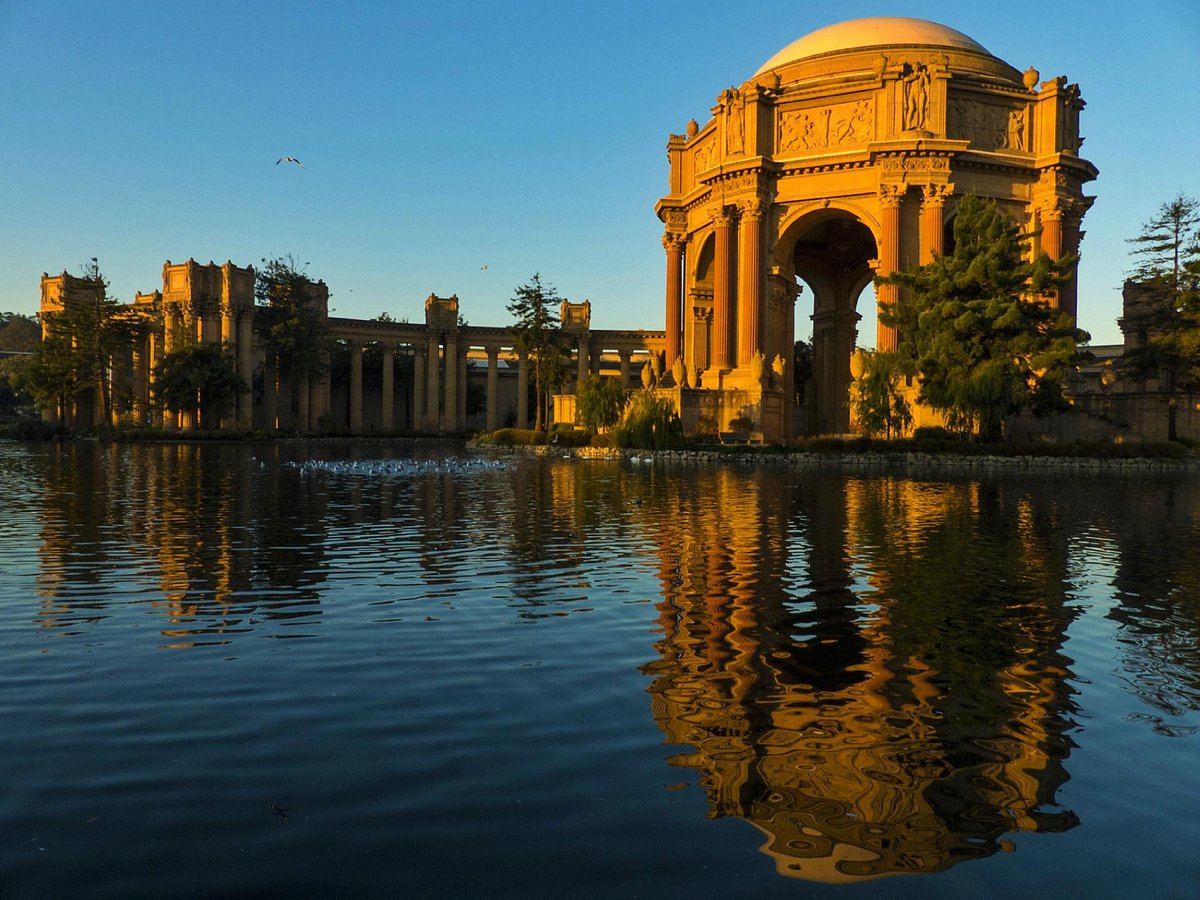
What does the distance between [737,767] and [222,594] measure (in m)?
6.04

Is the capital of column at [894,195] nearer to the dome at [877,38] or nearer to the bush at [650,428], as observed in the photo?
the dome at [877,38]

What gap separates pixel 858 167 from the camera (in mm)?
50719

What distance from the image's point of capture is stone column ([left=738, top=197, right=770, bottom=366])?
171 ft

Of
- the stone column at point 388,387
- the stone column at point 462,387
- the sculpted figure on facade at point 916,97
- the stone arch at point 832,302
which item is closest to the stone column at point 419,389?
the stone column at point 388,387

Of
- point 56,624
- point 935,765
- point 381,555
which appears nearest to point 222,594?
point 56,624

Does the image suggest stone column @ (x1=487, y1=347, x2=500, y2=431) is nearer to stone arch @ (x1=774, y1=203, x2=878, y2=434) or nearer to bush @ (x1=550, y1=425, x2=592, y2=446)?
stone arch @ (x1=774, y1=203, x2=878, y2=434)

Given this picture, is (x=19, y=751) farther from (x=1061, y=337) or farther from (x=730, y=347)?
(x=730, y=347)

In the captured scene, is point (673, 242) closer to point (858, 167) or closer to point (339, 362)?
point (858, 167)

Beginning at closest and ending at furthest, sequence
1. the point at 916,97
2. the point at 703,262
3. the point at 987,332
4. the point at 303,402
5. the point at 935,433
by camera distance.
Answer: the point at 987,332, the point at 935,433, the point at 916,97, the point at 703,262, the point at 303,402

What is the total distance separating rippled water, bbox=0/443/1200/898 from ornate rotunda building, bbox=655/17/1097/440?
37796 mm

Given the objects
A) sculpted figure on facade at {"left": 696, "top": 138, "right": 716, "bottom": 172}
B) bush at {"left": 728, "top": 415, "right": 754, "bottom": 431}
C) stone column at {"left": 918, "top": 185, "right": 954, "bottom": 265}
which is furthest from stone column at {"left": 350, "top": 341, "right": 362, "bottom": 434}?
stone column at {"left": 918, "top": 185, "right": 954, "bottom": 265}

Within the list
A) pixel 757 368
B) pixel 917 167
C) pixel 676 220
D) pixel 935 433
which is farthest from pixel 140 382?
pixel 935 433

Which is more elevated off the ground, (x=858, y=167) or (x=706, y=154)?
(x=706, y=154)

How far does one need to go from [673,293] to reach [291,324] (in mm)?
30974
